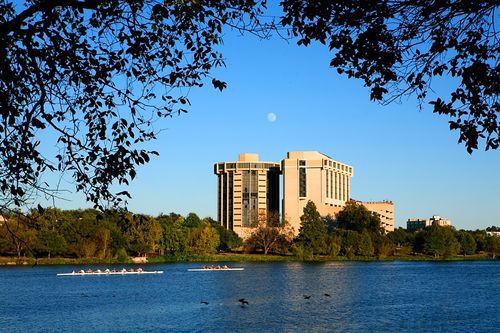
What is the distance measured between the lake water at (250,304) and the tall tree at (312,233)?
53078 mm

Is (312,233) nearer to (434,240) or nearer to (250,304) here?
(434,240)

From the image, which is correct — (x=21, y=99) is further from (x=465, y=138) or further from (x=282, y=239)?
(x=282, y=239)

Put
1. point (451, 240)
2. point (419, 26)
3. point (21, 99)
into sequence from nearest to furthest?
1. point (419, 26)
2. point (21, 99)
3. point (451, 240)

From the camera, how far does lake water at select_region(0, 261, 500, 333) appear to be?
1758 inches

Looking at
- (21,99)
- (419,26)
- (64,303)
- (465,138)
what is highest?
(419,26)

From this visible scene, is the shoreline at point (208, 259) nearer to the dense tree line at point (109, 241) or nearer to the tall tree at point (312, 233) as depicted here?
the dense tree line at point (109, 241)

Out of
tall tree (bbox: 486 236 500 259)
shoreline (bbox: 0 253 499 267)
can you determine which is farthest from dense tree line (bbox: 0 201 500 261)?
tall tree (bbox: 486 236 500 259)

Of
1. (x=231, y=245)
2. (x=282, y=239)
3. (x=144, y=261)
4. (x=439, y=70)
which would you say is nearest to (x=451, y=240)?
(x=282, y=239)

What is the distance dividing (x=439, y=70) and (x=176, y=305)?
49198 millimetres

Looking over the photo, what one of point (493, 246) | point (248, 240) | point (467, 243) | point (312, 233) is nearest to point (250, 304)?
point (312, 233)

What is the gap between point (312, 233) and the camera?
5807 inches

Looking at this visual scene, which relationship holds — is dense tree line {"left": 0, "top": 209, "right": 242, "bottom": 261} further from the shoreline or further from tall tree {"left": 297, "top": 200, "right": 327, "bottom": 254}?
tall tree {"left": 297, "top": 200, "right": 327, "bottom": 254}

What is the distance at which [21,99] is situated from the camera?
12.1 metres

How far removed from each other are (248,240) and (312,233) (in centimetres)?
2020
